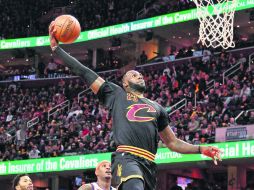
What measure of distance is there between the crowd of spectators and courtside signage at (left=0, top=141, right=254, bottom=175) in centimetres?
26

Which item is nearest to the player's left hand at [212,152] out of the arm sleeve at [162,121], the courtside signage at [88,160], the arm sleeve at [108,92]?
the arm sleeve at [162,121]

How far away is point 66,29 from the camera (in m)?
5.64

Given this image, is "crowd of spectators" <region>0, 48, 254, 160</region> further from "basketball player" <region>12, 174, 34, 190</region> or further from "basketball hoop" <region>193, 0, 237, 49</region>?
"basketball player" <region>12, 174, 34, 190</region>

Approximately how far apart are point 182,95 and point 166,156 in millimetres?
3820

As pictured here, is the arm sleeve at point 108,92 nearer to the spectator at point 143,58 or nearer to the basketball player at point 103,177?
the basketball player at point 103,177

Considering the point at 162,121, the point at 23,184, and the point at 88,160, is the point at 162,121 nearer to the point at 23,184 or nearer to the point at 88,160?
the point at 23,184

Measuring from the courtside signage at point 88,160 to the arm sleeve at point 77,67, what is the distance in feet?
39.3

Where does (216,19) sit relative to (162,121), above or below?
above

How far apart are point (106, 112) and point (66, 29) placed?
18746mm

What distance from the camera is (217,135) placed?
18.2m

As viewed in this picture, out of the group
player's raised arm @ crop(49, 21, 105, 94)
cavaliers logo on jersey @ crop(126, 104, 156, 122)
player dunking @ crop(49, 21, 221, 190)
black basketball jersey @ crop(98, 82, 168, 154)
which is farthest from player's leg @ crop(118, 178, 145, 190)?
player's raised arm @ crop(49, 21, 105, 94)

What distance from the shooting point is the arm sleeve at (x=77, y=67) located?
542cm

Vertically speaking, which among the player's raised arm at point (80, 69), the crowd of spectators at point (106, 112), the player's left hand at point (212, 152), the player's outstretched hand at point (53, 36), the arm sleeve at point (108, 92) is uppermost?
the crowd of spectators at point (106, 112)

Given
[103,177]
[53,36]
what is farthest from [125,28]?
[53,36]
